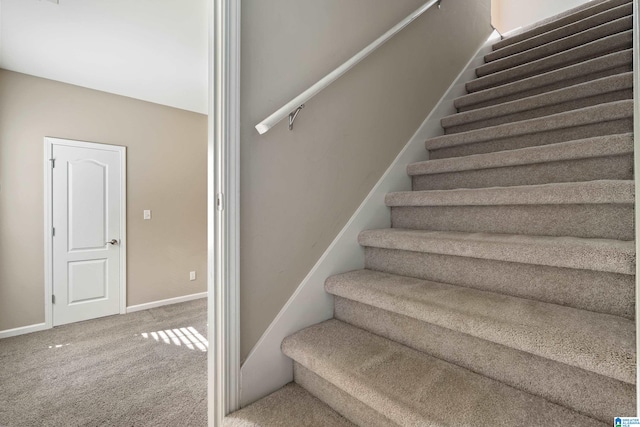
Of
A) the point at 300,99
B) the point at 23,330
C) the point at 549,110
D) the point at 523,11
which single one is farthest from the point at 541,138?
the point at 23,330

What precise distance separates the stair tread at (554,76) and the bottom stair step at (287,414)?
2197 millimetres

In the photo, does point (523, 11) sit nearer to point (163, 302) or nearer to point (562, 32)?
point (562, 32)

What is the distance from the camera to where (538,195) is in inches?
44.9

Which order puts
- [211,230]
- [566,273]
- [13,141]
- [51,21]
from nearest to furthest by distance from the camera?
[566,273], [211,230], [51,21], [13,141]

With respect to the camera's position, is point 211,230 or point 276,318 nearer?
point 211,230

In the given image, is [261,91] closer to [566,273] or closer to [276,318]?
[276,318]

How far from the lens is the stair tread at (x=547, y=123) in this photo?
1324 mm

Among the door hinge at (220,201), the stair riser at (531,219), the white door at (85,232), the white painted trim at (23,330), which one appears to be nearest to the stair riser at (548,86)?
the stair riser at (531,219)

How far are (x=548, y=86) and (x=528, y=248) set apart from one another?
Answer: 155 centimetres

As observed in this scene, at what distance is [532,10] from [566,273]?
4.50 meters

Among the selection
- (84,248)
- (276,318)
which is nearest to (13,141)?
(84,248)

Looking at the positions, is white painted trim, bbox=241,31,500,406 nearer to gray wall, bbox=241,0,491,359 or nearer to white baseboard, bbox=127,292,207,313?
gray wall, bbox=241,0,491,359

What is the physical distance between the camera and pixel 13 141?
2787 mm

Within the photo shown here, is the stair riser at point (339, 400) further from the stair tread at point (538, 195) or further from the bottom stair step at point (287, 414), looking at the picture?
the stair tread at point (538, 195)
